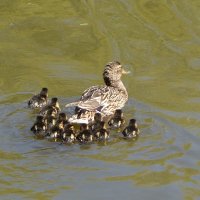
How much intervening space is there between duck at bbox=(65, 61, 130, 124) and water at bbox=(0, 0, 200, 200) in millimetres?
142

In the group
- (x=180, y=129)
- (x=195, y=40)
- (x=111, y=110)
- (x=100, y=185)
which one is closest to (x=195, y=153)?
(x=180, y=129)

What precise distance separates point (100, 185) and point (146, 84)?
2731 millimetres

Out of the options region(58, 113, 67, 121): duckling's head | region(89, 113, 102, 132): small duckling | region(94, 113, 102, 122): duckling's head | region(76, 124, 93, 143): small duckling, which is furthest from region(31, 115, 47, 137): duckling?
region(94, 113, 102, 122): duckling's head

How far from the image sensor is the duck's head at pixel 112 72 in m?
9.16

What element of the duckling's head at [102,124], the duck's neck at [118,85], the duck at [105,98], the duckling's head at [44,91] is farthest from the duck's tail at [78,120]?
the duck's neck at [118,85]

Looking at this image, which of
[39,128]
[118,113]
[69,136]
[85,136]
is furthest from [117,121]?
[39,128]

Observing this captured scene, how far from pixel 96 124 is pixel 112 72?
1354 millimetres

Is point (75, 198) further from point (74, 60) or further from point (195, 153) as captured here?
point (74, 60)

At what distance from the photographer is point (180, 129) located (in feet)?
25.7

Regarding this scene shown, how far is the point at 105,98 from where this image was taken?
8.77m

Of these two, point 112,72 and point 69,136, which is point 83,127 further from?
point 112,72

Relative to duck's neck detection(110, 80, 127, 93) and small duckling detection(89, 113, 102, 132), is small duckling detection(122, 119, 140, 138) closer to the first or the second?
small duckling detection(89, 113, 102, 132)

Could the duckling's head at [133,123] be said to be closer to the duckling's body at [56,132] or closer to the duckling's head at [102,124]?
the duckling's head at [102,124]

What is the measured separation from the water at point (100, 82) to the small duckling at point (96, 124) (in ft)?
0.59
